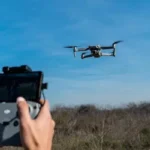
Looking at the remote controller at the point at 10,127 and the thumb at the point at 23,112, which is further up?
the thumb at the point at 23,112

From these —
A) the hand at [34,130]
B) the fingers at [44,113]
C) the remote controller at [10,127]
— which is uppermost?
the fingers at [44,113]

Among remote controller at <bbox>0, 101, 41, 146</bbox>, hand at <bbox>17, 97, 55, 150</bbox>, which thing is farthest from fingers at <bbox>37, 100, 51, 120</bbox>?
remote controller at <bbox>0, 101, 41, 146</bbox>

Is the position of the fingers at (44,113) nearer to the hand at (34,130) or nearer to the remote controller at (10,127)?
the hand at (34,130)

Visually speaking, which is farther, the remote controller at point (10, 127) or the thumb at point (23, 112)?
the remote controller at point (10, 127)

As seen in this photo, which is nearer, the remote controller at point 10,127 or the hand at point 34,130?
the hand at point 34,130

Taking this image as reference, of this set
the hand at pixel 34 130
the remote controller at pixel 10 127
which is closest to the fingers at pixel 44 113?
the hand at pixel 34 130

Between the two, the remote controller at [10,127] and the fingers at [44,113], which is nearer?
the fingers at [44,113]

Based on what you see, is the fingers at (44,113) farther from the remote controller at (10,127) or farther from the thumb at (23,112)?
the remote controller at (10,127)

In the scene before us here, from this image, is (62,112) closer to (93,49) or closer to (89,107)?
(89,107)

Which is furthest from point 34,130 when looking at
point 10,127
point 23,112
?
point 10,127

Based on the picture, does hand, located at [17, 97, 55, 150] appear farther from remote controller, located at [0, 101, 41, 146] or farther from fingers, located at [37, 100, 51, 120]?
remote controller, located at [0, 101, 41, 146]
